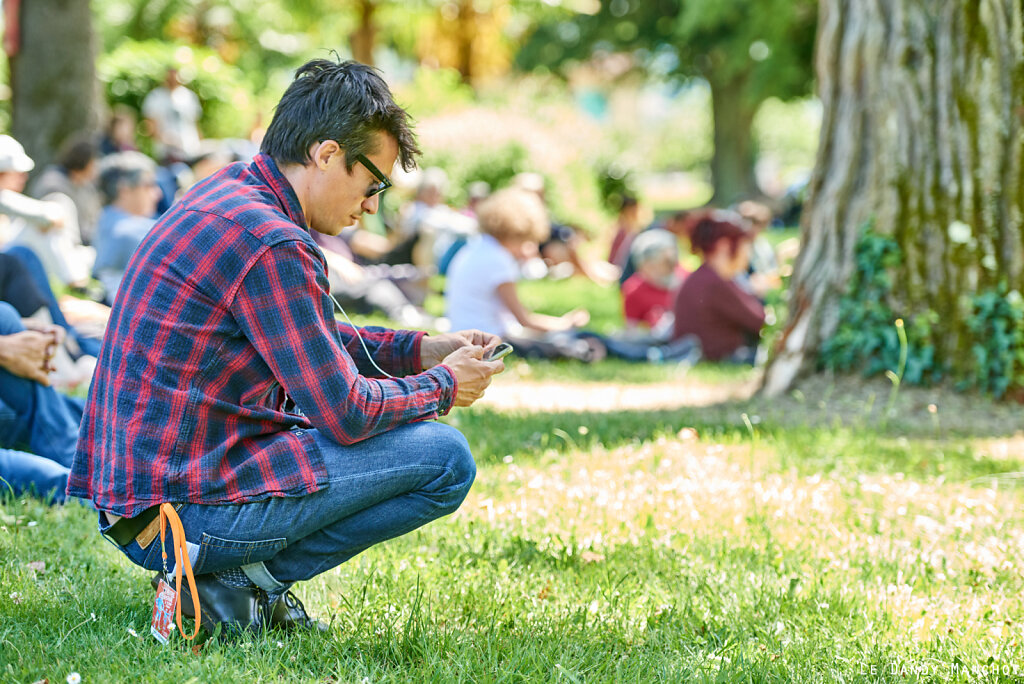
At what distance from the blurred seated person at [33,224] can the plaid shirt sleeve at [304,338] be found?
5470 mm

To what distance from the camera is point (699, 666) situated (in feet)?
9.21

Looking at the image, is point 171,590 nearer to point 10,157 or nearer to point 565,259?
point 10,157

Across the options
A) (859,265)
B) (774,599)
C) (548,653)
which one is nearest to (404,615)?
(548,653)

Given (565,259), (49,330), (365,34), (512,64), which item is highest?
(365,34)

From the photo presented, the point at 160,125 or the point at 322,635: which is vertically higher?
the point at 160,125

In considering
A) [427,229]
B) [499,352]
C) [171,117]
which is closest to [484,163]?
[171,117]

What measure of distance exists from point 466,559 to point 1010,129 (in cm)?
408

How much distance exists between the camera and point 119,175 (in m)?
8.42

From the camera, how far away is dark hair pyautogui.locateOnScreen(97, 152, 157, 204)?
27.4 ft

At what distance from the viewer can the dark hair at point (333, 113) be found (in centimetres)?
275

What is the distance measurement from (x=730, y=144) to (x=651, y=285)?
20198 millimetres

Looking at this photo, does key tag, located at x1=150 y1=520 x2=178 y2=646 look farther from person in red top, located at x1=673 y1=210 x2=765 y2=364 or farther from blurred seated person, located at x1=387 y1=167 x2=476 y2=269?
blurred seated person, located at x1=387 y1=167 x2=476 y2=269

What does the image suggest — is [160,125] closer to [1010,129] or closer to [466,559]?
[1010,129]

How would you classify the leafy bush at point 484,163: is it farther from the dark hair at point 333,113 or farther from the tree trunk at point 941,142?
the dark hair at point 333,113
